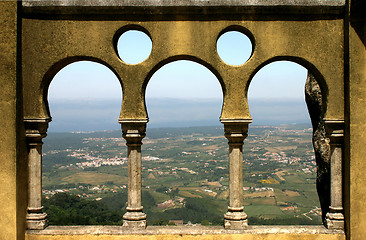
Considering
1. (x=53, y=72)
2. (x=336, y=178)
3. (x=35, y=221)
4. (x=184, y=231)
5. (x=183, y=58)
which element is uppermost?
(x=183, y=58)

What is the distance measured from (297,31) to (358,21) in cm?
97

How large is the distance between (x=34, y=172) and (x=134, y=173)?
177 centimetres

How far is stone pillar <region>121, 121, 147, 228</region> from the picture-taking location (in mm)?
6164

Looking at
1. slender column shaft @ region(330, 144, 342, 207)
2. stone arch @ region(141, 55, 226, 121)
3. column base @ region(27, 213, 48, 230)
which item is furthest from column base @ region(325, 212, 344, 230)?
column base @ region(27, 213, 48, 230)

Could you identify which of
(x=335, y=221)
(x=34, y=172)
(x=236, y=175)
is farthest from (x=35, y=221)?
(x=335, y=221)

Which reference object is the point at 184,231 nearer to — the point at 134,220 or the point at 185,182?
the point at 134,220

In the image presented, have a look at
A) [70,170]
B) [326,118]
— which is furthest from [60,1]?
[70,170]

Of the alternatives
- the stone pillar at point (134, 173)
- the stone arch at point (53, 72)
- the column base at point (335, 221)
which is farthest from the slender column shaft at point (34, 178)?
the column base at point (335, 221)

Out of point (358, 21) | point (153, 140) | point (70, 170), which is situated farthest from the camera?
point (153, 140)

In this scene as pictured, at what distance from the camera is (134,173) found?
20.3ft

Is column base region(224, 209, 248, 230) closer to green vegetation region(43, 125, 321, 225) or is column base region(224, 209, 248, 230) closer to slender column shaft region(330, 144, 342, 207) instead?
slender column shaft region(330, 144, 342, 207)

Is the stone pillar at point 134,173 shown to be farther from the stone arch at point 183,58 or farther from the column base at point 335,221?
the column base at point 335,221

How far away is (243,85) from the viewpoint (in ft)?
20.3

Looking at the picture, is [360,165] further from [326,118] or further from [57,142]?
[57,142]
